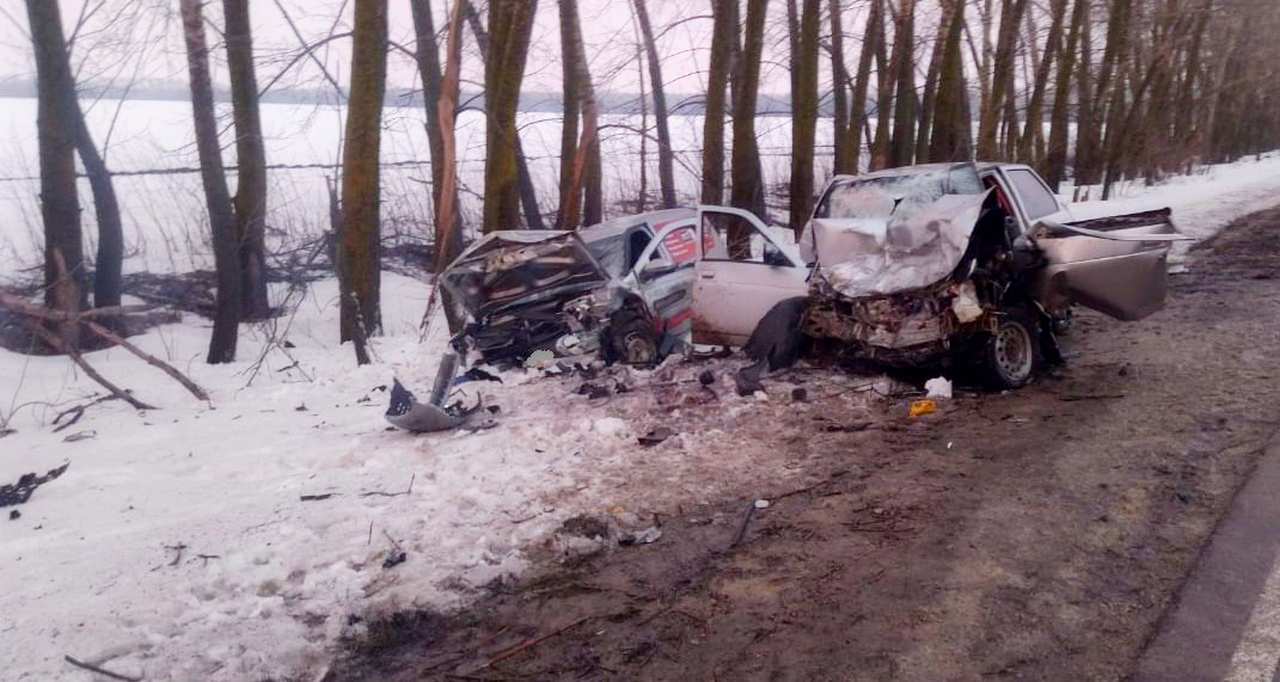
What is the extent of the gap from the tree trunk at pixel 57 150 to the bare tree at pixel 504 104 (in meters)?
5.15

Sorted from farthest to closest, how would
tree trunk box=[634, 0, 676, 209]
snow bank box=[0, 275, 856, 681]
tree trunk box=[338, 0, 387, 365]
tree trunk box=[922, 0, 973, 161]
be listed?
tree trunk box=[634, 0, 676, 209] → tree trunk box=[922, 0, 973, 161] → tree trunk box=[338, 0, 387, 365] → snow bank box=[0, 275, 856, 681]

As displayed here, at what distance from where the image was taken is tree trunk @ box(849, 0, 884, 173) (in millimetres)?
18766

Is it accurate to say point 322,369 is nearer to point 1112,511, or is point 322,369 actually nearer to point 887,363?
point 887,363

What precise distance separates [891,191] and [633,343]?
9.61 ft

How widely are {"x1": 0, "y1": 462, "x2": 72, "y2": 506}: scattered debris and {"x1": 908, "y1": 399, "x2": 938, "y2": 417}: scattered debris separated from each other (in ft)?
19.9

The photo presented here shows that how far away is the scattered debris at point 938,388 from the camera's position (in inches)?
295

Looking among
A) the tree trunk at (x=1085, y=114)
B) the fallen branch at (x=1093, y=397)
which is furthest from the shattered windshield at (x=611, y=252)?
the tree trunk at (x=1085, y=114)

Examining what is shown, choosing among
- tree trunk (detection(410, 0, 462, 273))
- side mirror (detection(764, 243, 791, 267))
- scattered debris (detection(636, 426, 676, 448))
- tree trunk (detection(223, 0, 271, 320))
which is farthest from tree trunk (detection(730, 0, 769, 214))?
scattered debris (detection(636, 426, 676, 448))

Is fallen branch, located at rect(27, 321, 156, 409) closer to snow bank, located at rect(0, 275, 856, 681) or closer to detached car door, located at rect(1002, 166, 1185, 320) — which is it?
snow bank, located at rect(0, 275, 856, 681)

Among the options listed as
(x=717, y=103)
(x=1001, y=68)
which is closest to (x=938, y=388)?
(x=717, y=103)

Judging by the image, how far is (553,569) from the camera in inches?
188

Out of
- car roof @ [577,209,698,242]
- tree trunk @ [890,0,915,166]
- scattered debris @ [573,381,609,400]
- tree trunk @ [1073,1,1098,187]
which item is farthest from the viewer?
tree trunk @ [1073,1,1098,187]

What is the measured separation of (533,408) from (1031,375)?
410cm

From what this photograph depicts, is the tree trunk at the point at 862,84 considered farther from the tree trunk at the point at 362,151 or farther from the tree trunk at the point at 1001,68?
the tree trunk at the point at 362,151
